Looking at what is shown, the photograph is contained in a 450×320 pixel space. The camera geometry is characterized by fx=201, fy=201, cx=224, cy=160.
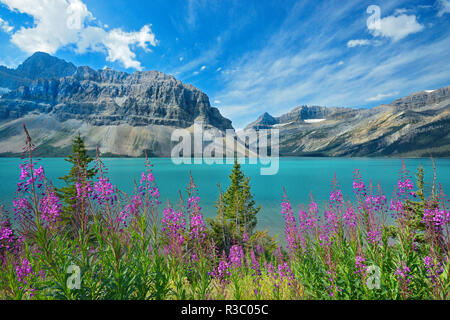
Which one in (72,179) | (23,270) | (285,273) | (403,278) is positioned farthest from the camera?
(72,179)

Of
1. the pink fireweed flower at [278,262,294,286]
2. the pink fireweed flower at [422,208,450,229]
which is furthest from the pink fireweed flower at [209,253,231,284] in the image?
the pink fireweed flower at [422,208,450,229]

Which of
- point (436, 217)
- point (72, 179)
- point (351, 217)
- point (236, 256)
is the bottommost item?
point (236, 256)

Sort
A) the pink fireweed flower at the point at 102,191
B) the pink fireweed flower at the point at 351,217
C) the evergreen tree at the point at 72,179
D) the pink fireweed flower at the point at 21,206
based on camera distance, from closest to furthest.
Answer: the pink fireweed flower at the point at 21,206 → the pink fireweed flower at the point at 102,191 → the pink fireweed flower at the point at 351,217 → the evergreen tree at the point at 72,179

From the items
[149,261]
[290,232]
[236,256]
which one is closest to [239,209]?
[236,256]

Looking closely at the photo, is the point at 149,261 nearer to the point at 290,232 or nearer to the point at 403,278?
the point at 290,232

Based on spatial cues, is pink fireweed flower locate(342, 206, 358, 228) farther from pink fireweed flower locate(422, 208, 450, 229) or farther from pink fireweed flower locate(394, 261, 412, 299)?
pink fireweed flower locate(394, 261, 412, 299)

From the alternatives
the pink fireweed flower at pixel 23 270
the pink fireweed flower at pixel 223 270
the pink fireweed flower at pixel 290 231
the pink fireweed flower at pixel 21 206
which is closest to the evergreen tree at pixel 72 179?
the pink fireweed flower at pixel 21 206

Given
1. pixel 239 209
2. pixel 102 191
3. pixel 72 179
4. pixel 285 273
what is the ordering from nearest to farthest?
pixel 102 191 → pixel 285 273 → pixel 72 179 → pixel 239 209

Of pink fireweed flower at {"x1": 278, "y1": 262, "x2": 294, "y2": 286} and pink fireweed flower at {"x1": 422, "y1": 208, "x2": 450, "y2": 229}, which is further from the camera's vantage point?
pink fireweed flower at {"x1": 278, "y1": 262, "x2": 294, "y2": 286}

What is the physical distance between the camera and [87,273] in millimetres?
3830

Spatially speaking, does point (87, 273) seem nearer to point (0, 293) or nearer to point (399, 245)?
point (0, 293)

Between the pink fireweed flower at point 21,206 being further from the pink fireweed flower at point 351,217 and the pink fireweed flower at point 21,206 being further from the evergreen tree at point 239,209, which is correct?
the evergreen tree at point 239,209
